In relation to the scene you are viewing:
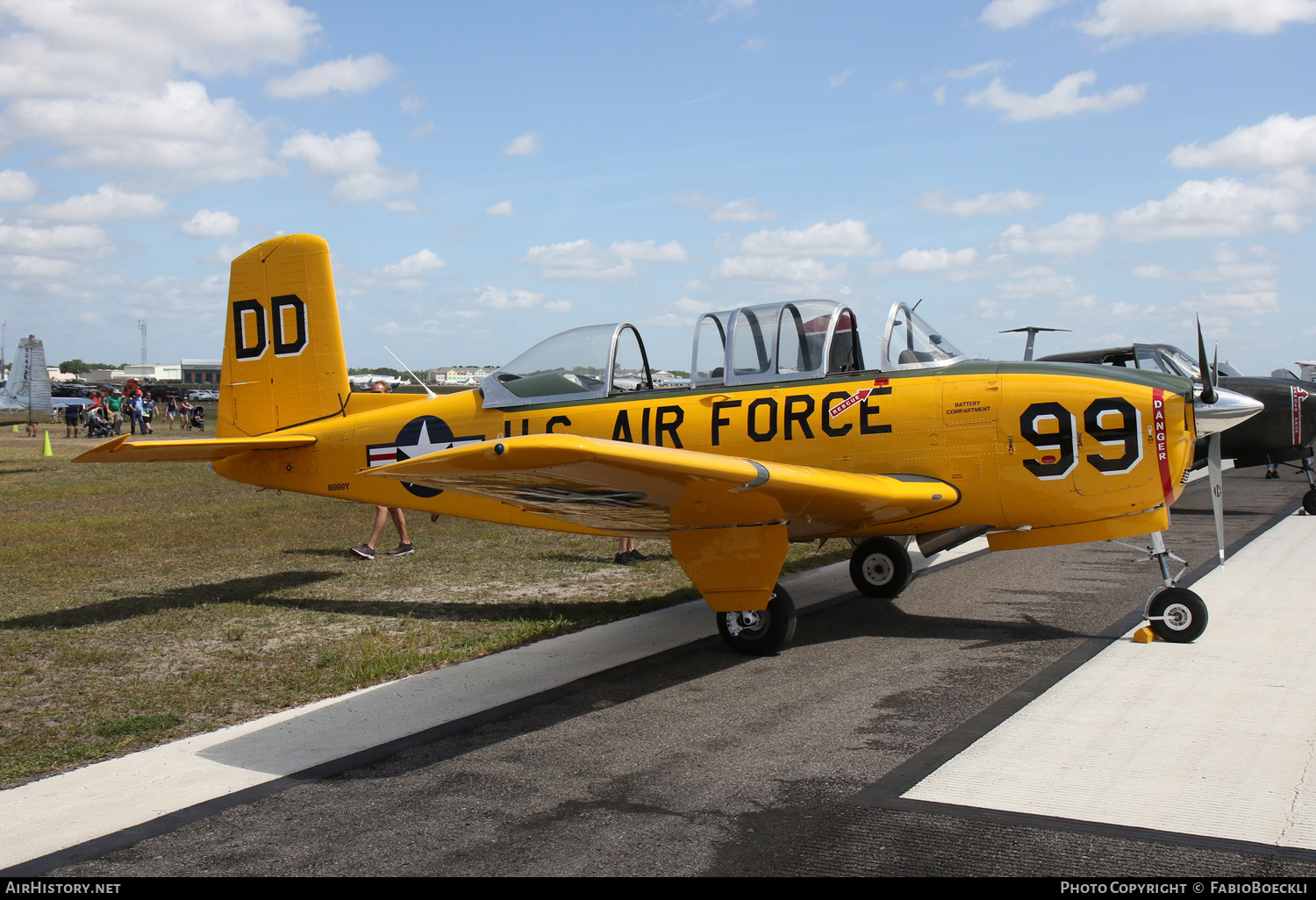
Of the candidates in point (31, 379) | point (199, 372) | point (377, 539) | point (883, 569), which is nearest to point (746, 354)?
point (883, 569)

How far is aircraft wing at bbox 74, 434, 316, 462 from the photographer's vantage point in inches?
255

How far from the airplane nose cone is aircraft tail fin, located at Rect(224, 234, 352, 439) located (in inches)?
272

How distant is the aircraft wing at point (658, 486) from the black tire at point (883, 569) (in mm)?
1379

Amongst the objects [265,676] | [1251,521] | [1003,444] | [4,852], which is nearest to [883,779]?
[1003,444]

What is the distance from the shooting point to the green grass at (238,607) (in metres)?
5.12

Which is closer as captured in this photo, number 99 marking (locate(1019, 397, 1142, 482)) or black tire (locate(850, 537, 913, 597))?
number 99 marking (locate(1019, 397, 1142, 482))

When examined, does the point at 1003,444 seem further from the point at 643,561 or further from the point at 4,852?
the point at 4,852

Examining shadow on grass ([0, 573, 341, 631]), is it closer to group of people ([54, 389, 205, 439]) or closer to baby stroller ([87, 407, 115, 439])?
baby stroller ([87, 407, 115, 439])

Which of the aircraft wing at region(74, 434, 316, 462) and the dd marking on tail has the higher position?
the dd marking on tail

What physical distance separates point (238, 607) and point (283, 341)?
257 centimetres

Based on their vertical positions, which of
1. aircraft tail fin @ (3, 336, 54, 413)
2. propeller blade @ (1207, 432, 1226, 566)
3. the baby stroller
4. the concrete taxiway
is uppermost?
aircraft tail fin @ (3, 336, 54, 413)

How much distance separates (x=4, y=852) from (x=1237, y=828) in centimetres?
450

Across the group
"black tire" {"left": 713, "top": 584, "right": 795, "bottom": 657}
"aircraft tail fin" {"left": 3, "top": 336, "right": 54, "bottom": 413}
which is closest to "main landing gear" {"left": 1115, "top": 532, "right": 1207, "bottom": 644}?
"black tire" {"left": 713, "top": 584, "right": 795, "bottom": 657}

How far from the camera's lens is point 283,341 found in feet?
28.5
